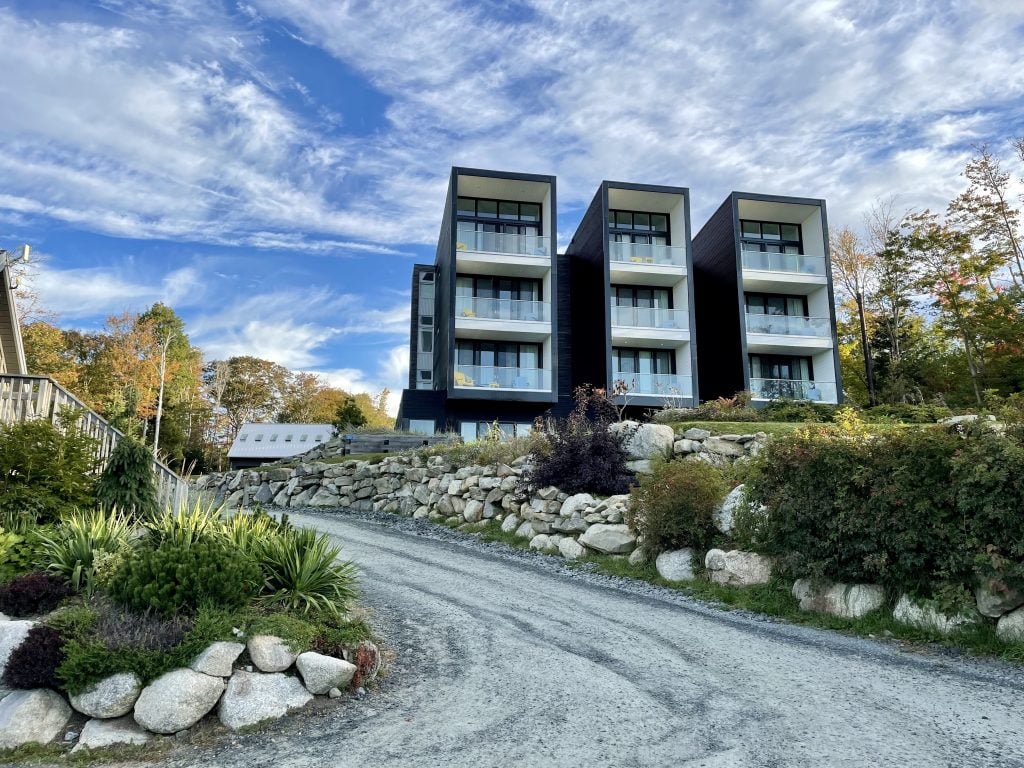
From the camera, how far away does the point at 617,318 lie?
27719 millimetres

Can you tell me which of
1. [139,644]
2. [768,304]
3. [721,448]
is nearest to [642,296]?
[768,304]

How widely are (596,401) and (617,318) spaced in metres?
12.1

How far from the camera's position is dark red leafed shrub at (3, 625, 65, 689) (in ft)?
15.5

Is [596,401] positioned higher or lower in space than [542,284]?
lower

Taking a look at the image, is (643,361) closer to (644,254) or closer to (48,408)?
(644,254)

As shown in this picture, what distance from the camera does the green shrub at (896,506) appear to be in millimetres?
6270

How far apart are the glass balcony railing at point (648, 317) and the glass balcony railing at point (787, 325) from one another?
3231 millimetres

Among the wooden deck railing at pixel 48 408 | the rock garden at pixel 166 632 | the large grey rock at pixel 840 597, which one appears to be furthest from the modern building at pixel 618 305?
the rock garden at pixel 166 632

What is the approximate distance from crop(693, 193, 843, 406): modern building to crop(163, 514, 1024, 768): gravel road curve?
21.7m

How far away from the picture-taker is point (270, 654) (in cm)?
521

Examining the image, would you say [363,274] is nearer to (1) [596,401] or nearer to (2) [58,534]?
(1) [596,401]

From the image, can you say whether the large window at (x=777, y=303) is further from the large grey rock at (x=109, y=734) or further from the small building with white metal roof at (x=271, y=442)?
the large grey rock at (x=109, y=734)

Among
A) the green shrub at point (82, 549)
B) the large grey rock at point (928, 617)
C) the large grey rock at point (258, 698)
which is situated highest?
the green shrub at point (82, 549)

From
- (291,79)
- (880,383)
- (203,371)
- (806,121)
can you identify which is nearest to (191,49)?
(291,79)
